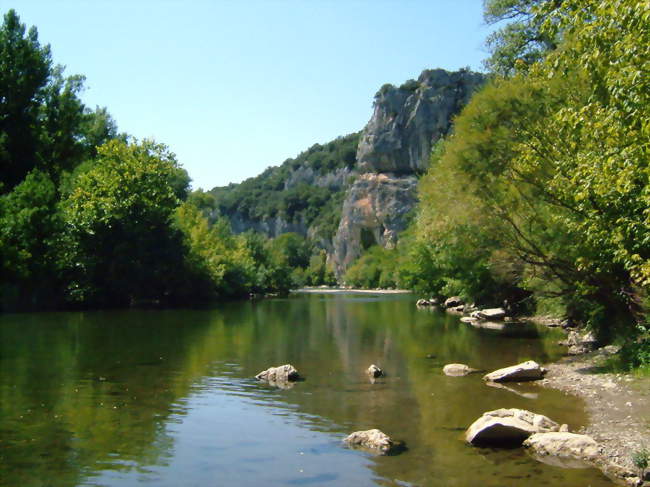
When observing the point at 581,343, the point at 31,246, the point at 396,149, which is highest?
the point at 396,149

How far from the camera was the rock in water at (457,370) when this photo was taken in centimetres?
1866

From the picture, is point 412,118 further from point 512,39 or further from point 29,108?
point 512,39

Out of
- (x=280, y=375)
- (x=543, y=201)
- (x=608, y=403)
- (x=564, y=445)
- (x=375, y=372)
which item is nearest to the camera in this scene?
(x=564, y=445)

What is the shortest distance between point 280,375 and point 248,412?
3.93 m

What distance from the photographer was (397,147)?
444ft

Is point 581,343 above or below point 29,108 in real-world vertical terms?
below

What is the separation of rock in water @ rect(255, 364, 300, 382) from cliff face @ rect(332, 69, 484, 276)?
108m

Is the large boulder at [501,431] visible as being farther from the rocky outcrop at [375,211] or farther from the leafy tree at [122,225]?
the rocky outcrop at [375,211]

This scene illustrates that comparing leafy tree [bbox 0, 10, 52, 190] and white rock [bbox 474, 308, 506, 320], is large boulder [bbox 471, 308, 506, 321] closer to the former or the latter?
white rock [bbox 474, 308, 506, 320]

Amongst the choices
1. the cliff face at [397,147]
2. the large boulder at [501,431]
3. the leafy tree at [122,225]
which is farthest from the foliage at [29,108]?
the cliff face at [397,147]

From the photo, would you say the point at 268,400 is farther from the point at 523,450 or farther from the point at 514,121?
the point at 514,121

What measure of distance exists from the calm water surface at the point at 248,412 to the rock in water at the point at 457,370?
14.3 inches

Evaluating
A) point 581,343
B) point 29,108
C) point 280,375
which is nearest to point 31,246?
point 29,108

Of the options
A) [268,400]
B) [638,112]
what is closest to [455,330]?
[268,400]
